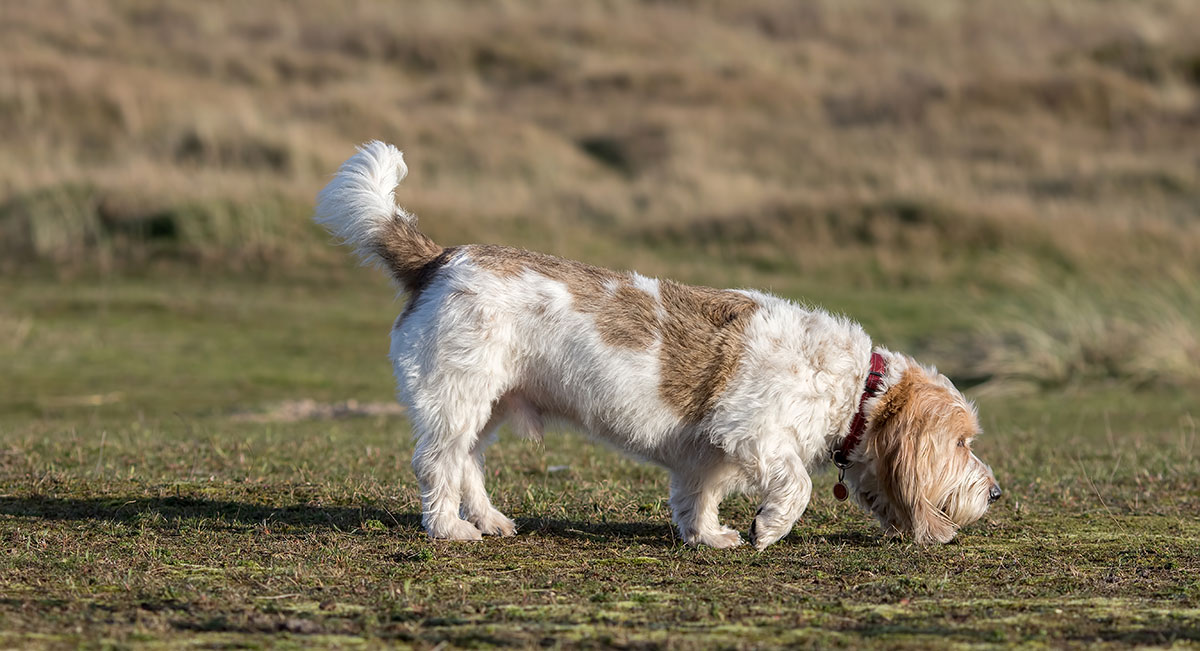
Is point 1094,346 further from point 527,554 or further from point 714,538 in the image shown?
point 527,554

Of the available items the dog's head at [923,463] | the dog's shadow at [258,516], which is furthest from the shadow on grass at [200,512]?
the dog's head at [923,463]

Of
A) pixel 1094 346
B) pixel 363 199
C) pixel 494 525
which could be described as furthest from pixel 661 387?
pixel 1094 346

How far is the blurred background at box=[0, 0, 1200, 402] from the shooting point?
21.9 metres

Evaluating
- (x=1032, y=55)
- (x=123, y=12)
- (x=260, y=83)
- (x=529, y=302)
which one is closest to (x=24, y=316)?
(x=529, y=302)

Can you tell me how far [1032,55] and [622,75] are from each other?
13.1 m

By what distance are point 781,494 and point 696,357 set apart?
77 cm

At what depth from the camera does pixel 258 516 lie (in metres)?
7.76

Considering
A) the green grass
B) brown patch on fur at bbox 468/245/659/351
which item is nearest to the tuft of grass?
the green grass

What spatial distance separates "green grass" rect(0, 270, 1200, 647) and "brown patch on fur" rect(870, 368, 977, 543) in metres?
0.21

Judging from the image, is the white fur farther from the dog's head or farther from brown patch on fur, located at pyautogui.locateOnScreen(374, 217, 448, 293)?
the dog's head

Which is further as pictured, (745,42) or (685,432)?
(745,42)

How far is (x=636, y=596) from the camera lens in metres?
5.95

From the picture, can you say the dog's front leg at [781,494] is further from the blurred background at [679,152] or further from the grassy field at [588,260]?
the blurred background at [679,152]

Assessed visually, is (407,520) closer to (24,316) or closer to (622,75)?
(24,316)
